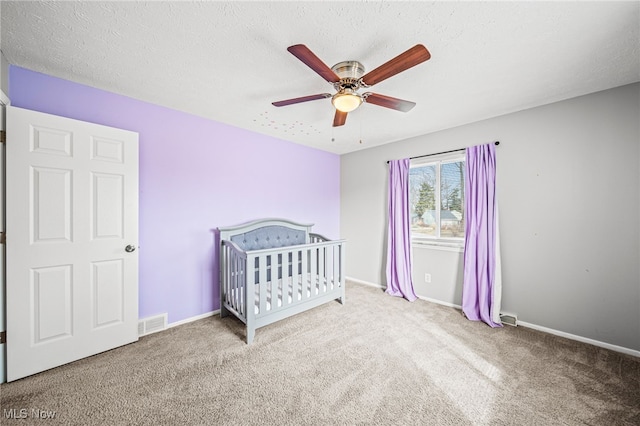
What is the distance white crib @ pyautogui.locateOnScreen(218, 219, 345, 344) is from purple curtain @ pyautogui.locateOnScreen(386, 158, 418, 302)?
35.7 inches

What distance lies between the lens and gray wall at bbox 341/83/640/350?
199cm

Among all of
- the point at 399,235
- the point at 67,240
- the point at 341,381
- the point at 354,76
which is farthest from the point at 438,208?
the point at 67,240

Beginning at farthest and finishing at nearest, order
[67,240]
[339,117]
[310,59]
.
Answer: [339,117] → [67,240] → [310,59]

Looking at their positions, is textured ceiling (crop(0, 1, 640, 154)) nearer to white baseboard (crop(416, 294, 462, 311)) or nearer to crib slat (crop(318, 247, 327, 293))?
crib slat (crop(318, 247, 327, 293))

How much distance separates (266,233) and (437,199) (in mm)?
2349

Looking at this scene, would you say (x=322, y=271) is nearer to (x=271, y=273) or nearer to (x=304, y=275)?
(x=304, y=275)

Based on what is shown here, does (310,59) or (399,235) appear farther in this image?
(399,235)

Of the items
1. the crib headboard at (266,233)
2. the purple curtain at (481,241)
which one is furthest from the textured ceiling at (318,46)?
the crib headboard at (266,233)

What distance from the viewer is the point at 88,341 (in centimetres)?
190

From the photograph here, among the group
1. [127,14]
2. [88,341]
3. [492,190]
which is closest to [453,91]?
[492,190]

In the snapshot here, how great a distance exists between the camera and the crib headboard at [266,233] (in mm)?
2847

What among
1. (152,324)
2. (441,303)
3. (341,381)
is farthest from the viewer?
(441,303)

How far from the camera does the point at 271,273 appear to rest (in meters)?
2.34

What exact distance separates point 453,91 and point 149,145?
9.55 ft
